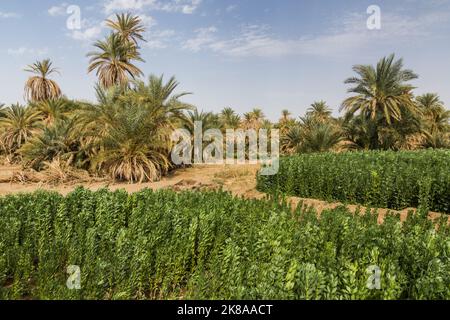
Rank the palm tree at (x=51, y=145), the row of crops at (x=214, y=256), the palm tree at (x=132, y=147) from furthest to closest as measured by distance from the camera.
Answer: the palm tree at (x=51, y=145) → the palm tree at (x=132, y=147) → the row of crops at (x=214, y=256)

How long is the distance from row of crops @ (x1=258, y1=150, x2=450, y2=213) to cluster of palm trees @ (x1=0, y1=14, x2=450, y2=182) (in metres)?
4.65

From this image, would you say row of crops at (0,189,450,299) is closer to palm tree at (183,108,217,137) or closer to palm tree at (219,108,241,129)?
palm tree at (183,108,217,137)

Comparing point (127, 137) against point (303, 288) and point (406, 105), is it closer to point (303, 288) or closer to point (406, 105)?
point (303, 288)

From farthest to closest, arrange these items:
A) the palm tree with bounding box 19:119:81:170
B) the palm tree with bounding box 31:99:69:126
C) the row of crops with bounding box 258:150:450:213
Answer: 1. the palm tree with bounding box 31:99:69:126
2. the palm tree with bounding box 19:119:81:170
3. the row of crops with bounding box 258:150:450:213

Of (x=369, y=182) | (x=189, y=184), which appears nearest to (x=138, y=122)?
(x=189, y=184)

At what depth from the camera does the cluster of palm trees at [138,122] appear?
11992 mm

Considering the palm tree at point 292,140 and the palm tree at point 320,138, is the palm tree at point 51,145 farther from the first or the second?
the palm tree at point 292,140

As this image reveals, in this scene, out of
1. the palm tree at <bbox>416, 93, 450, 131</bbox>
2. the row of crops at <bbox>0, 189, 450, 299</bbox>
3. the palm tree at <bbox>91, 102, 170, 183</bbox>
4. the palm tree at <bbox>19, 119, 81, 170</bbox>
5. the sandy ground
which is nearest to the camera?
the row of crops at <bbox>0, 189, 450, 299</bbox>

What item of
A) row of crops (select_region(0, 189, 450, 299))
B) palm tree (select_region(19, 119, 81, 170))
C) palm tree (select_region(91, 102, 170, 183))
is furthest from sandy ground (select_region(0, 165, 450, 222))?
row of crops (select_region(0, 189, 450, 299))

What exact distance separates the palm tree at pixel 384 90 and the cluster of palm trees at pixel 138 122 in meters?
0.04

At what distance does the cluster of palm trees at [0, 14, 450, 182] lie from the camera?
1199 cm

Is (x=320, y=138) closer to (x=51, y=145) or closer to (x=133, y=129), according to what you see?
(x=133, y=129)

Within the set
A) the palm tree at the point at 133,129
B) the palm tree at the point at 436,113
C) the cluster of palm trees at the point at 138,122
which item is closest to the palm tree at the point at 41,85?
the cluster of palm trees at the point at 138,122
